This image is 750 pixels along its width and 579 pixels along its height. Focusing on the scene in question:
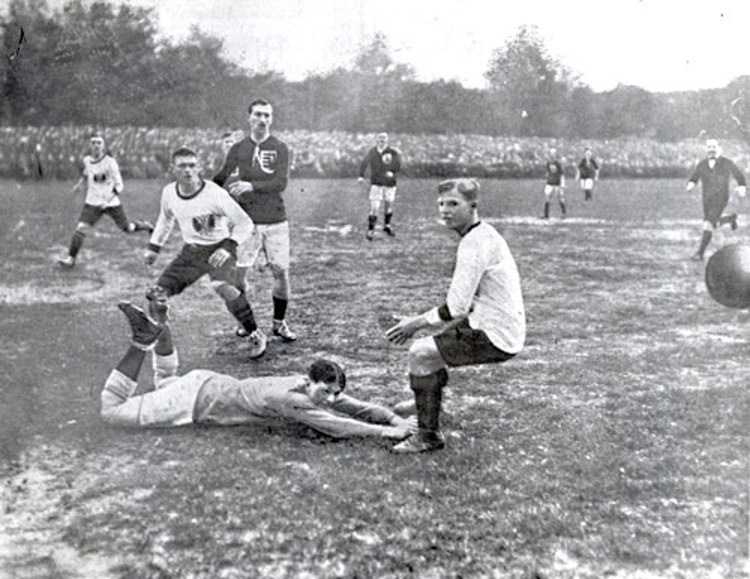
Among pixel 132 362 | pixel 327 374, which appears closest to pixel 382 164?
pixel 327 374

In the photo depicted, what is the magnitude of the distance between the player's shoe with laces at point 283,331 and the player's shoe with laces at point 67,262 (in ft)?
7.94

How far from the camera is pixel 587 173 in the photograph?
12.3 m

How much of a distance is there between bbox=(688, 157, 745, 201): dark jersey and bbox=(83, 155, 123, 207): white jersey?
5510 millimetres

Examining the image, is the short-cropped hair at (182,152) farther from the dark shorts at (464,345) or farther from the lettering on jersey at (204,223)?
the dark shorts at (464,345)

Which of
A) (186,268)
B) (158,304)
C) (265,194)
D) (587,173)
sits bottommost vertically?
(158,304)

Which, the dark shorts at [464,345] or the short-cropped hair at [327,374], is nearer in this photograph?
the dark shorts at [464,345]

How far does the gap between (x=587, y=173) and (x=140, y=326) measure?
32.8 ft

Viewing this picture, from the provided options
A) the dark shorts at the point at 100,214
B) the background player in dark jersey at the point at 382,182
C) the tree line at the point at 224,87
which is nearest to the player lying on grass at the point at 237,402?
the tree line at the point at 224,87

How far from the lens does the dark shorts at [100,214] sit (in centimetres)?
708

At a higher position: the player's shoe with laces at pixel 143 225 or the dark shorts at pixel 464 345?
the player's shoe with laces at pixel 143 225

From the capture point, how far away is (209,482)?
3143 millimetres

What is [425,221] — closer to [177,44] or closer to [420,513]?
[177,44]

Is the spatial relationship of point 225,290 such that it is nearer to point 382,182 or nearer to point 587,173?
point 382,182

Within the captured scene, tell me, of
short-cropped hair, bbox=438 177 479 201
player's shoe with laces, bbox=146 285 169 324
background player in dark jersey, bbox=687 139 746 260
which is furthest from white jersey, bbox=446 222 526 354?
background player in dark jersey, bbox=687 139 746 260
